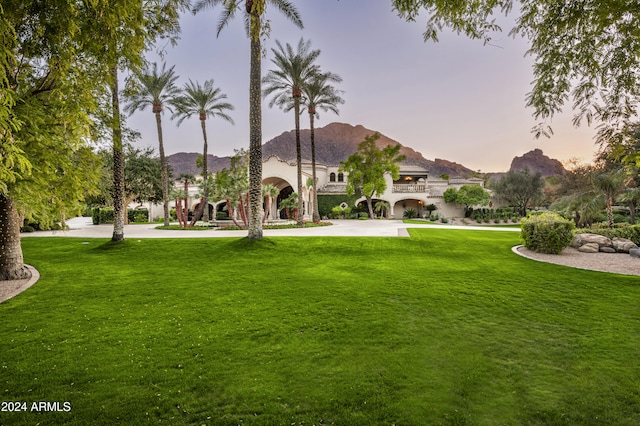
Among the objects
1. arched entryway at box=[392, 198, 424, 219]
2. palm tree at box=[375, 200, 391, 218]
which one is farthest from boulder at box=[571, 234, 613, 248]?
arched entryway at box=[392, 198, 424, 219]

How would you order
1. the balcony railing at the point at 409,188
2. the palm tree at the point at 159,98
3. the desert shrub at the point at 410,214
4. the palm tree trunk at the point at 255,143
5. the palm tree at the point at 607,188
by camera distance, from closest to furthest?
the palm tree trunk at the point at 255,143
the palm tree at the point at 607,188
the palm tree at the point at 159,98
the balcony railing at the point at 409,188
the desert shrub at the point at 410,214

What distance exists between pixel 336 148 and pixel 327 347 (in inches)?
5915

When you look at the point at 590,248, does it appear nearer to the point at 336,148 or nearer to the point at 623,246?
the point at 623,246

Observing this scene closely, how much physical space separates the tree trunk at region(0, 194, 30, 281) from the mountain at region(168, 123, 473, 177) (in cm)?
11316

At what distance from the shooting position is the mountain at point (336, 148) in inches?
5212

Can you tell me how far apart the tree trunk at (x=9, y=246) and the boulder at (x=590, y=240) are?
1822 centimetres

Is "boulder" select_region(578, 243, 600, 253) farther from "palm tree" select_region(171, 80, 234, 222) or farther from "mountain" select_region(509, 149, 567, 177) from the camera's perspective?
"mountain" select_region(509, 149, 567, 177)

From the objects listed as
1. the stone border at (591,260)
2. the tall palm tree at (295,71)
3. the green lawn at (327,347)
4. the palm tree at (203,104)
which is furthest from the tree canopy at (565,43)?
the palm tree at (203,104)

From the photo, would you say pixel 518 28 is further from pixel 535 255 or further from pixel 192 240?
pixel 192 240

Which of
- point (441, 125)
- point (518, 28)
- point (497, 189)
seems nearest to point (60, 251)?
point (518, 28)

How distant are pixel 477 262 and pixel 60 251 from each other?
579 inches

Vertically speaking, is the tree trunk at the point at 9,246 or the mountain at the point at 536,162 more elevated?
the mountain at the point at 536,162

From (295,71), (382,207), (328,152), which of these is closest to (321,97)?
(295,71)

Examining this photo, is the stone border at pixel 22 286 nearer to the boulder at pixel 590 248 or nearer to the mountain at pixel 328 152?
the boulder at pixel 590 248
